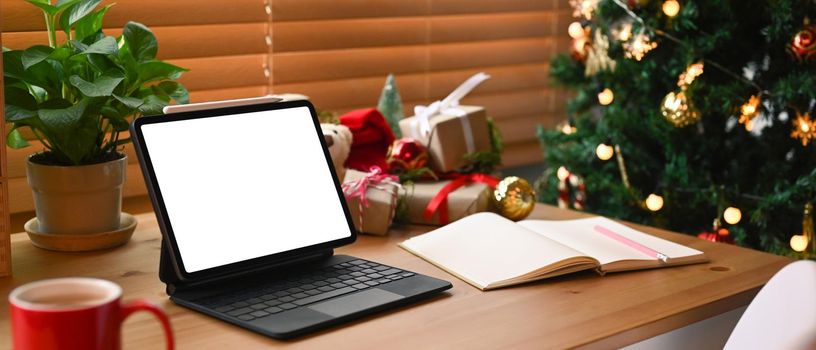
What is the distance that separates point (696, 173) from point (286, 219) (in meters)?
1.22

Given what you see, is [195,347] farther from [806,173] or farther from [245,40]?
[806,173]

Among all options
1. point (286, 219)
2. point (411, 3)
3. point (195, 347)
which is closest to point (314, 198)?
point (286, 219)

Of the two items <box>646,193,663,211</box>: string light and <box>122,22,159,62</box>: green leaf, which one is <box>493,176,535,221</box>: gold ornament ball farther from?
<box>646,193,663,211</box>: string light

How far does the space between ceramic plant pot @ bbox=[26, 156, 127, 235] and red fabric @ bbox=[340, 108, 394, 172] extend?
43 centimetres

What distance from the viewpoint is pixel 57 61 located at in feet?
4.02

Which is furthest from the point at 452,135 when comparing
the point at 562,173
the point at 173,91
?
the point at 562,173

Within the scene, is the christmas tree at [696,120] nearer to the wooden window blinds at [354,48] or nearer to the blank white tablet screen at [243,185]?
the wooden window blinds at [354,48]

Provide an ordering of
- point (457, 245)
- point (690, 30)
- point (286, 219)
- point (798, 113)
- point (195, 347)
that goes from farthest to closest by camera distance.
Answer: point (690, 30) < point (798, 113) < point (457, 245) < point (286, 219) < point (195, 347)

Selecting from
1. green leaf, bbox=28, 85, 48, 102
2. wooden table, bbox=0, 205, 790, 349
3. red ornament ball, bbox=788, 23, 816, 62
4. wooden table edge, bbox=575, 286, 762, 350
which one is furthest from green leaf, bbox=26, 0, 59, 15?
red ornament ball, bbox=788, 23, 816, 62

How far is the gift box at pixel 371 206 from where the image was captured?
1382 millimetres

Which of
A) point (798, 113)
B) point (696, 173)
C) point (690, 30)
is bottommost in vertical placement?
point (696, 173)

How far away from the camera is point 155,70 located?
1287 millimetres

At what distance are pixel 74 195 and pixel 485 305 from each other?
59cm

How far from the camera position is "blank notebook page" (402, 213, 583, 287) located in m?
1.19
